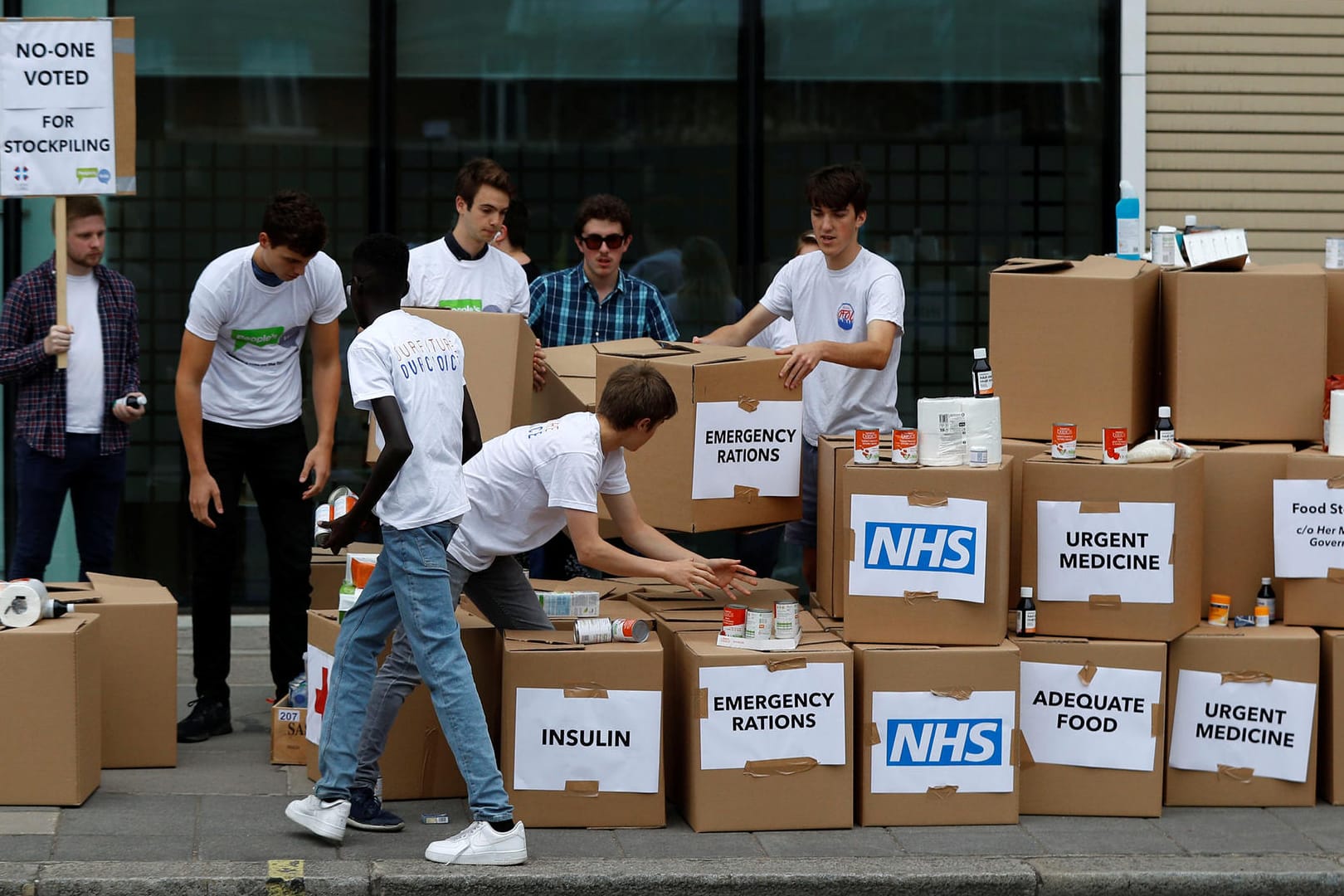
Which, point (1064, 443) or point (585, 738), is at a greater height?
point (1064, 443)

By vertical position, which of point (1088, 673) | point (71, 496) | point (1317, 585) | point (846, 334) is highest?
point (846, 334)

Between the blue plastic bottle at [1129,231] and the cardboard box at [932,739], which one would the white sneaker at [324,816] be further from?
the blue plastic bottle at [1129,231]

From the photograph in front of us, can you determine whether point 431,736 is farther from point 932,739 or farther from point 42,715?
point 932,739

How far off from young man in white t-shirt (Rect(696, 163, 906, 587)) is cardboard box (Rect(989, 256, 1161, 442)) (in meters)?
0.45

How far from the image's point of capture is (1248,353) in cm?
590

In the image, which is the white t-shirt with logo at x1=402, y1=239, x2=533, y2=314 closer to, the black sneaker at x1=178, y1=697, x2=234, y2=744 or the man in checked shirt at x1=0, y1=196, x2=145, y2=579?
the man in checked shirt at x1=0, y1=196, x2=145, y2=579

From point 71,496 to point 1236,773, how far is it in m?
4.60

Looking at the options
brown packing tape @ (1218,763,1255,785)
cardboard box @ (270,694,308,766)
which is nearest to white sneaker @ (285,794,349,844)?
cardboard box @ (270,694,308,766)

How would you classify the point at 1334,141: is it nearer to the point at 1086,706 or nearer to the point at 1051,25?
the point at 1051,25

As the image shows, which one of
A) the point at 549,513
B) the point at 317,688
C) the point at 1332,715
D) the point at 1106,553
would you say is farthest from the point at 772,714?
the point at 1332,715

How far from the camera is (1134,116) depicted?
8734 mm

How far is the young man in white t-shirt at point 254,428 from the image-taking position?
6273 millimetres

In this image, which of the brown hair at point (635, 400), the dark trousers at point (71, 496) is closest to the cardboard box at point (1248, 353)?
the brown hair at point (635, 400)

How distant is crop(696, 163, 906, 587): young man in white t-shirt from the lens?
243 inches
